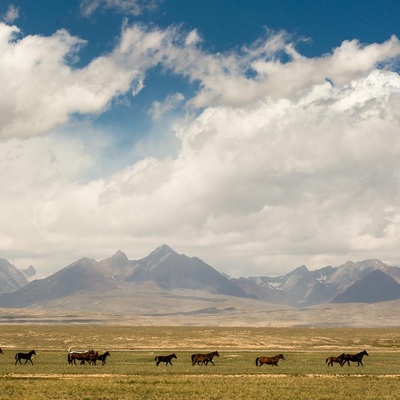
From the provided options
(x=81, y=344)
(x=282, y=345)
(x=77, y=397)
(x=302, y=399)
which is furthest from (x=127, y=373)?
(x=282, y=345)

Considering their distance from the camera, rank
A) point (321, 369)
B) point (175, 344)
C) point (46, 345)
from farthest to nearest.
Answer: point (175, 344)
point (46, 345)
point (321, 369)

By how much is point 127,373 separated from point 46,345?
2396 inches

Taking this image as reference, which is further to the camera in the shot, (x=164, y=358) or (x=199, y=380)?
(x=164, y=358)

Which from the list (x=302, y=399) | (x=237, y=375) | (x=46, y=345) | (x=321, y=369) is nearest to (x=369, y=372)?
(x=321, y=369)

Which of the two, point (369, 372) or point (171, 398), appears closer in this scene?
point (171, 398)

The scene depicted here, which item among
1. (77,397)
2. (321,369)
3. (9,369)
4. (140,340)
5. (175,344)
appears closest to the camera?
(77,397)

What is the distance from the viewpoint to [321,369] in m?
59.5

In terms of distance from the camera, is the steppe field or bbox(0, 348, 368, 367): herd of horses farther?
bbox(0, 348, 368, 367): herd of horses

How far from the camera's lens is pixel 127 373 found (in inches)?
2077

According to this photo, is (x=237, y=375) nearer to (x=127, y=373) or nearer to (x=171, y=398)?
(x=127, y=373)

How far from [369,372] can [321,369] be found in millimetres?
5101

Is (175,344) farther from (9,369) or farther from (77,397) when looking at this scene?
(77,397)

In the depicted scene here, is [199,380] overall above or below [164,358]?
above

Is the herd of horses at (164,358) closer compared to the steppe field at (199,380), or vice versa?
→ the steppe field at (199,380)
